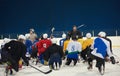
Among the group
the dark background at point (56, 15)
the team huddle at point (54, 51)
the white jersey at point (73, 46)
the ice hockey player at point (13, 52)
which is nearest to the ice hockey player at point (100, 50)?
the team huddle at point (54, 51)

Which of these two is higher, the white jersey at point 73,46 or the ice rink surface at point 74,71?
the white jersey at point 73,46

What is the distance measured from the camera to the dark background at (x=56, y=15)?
21344 millimetres

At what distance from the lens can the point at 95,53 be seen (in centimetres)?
771

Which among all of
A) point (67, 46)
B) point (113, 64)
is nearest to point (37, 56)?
point (67, 46)

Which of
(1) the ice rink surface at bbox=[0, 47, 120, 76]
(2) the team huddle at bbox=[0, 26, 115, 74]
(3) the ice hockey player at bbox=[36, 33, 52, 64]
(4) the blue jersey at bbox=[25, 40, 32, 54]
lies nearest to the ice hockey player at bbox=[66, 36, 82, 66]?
(2) the team huddle at bbox=[0, 26, 115, 74]

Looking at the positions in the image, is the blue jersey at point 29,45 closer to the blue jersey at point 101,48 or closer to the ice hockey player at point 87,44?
the ice hockey player at point 87,44

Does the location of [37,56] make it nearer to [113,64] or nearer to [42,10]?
[113,64]

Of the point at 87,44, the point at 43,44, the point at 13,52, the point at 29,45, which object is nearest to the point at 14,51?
the point at 13,52

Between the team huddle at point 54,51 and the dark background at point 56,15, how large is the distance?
32.2 ft

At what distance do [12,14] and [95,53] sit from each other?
49.4 ft

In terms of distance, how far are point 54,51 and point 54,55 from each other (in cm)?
13

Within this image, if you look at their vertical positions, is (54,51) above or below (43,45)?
below

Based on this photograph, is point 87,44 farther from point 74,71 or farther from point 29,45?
point 29,45

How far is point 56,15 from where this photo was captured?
71.9 ft
